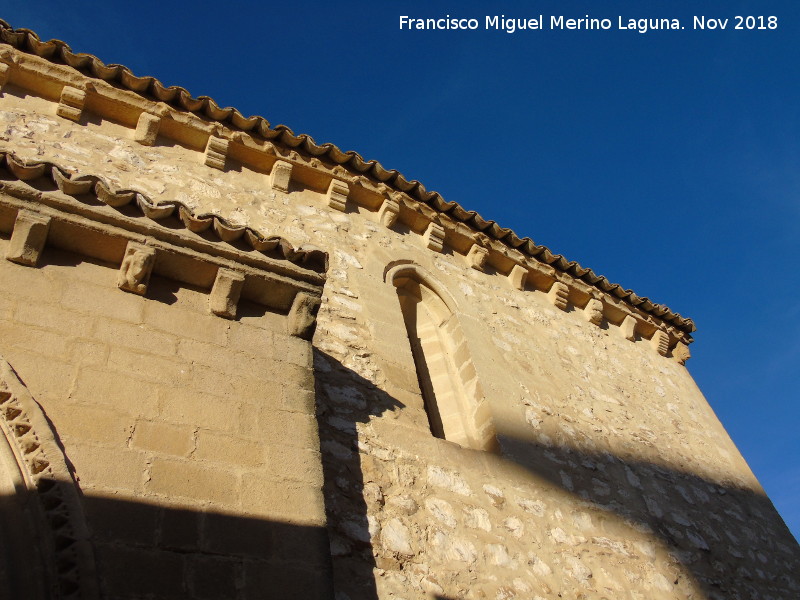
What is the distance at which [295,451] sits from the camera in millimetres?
3092

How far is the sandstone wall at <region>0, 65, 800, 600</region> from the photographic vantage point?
2859 millimetres

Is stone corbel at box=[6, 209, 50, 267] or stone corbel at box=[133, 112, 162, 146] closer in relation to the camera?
stone corbel at box=[6, 209, 50, 267]

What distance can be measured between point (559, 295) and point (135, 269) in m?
5.67

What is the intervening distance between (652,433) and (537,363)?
140 cm

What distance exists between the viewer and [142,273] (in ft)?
10.8

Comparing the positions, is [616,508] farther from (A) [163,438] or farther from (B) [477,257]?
(A) [163,438]

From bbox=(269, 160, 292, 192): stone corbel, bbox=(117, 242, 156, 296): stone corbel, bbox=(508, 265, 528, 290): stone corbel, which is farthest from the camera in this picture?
bbox=(508, 265, 528, 290): stone corbel

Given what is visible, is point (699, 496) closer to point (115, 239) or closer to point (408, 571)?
point (408, 571)

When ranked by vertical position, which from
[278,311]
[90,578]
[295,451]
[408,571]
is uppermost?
[278,311]

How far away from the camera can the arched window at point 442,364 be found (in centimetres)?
552

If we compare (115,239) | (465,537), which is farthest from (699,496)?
(115,239)

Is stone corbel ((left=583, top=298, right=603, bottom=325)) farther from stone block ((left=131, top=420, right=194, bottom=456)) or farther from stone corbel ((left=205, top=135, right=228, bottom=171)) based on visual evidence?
stone block ((left=131, top=420, right=194, bottom=456))

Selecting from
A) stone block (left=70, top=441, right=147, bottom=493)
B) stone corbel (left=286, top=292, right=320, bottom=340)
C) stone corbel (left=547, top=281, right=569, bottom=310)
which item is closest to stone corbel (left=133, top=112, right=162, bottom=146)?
stone corbel (left=286, top=292, right=320, bottom=340)

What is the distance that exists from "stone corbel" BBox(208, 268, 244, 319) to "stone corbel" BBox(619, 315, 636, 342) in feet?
20.3
